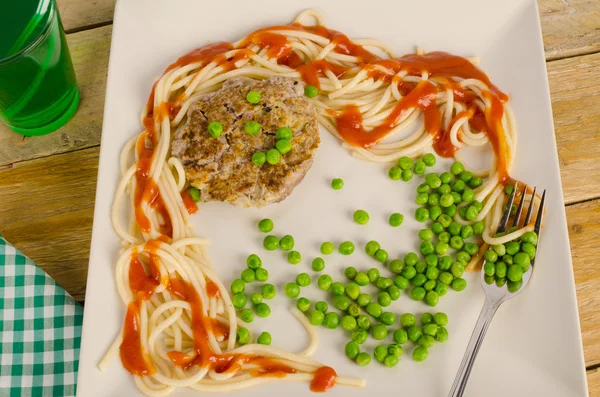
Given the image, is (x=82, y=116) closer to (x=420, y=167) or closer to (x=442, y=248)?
(x=420, y=167)

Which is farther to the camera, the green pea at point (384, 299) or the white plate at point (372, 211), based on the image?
the green pea at point (384, 299)

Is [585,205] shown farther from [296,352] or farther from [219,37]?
[219,37]

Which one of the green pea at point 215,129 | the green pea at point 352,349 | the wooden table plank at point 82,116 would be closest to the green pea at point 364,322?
the green pea at point 352,349

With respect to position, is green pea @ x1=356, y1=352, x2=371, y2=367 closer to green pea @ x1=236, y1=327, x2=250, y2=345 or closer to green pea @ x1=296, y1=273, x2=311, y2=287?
green pea @ x1=296, y1=273, x2=311, y2=287

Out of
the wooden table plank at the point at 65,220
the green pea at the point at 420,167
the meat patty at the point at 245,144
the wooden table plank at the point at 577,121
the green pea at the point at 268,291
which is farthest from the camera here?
the wooden table plank at the point at 577,121

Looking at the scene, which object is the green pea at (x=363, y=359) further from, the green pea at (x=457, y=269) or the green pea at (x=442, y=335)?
the green pea at (x=457, y=269)

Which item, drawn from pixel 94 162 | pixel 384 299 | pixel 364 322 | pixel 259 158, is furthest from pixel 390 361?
pixel 94 162
